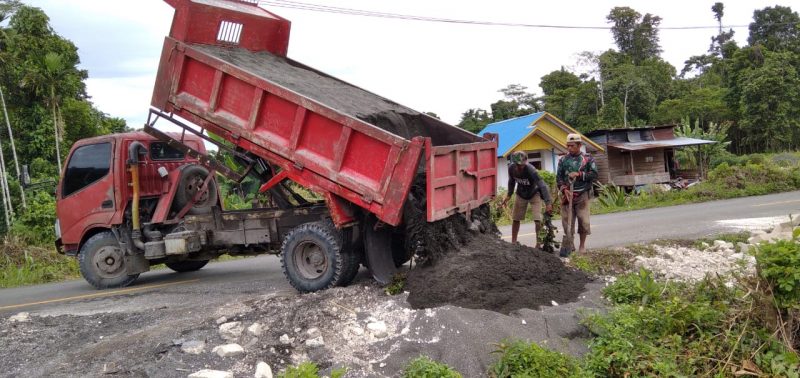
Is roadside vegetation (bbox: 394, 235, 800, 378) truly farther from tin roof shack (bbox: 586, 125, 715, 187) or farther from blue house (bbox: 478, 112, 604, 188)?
tin roof shack (bbox: 586, 125, 715, 187)

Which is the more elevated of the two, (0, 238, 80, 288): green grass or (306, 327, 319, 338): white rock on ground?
(0, 238, 80, 288): green grass

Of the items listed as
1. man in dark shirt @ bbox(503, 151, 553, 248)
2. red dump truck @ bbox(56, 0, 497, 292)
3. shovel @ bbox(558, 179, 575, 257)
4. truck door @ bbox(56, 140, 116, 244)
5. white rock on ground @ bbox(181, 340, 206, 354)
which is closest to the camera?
white rock on ground @ bbox(181, 340, 206, 354)

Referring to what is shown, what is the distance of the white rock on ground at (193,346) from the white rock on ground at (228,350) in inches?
4.7

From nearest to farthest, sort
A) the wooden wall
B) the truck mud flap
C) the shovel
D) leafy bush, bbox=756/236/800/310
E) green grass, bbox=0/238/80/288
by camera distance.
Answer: leafy bush, bbox=756/236/800/310, the truck mud flap, the shovel, green grass, bbox=0/238/80/288, the wooden wall

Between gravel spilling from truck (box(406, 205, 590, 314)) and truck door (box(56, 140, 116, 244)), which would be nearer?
gravel spilling from truck (box(406, 205, 590, 314))

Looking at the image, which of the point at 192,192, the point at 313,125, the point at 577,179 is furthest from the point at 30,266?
the point at 577,179

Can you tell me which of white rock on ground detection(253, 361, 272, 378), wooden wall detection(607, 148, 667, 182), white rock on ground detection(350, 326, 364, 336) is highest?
wooden wall detection(607, 148, 667, 182)

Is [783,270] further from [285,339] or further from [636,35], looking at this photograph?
[636,35]

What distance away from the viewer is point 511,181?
8.57 meters

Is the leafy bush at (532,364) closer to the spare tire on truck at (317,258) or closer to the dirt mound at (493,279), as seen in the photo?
the dirt mound at (493,279)

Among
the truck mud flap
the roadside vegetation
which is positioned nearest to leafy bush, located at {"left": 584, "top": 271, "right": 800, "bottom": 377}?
the roadside vegetation

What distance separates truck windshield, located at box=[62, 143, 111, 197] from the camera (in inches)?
323

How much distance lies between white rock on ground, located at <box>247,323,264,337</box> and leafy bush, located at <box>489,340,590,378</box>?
6.61 ft

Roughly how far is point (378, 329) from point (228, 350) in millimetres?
1181
